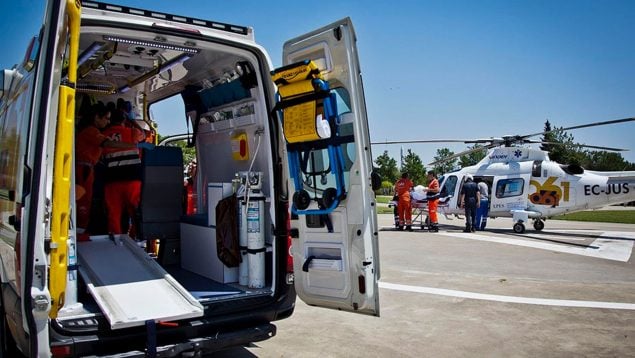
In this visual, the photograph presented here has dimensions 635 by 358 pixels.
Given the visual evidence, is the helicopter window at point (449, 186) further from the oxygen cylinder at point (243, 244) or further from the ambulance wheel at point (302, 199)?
the ambulance wheel at point (302, 199)

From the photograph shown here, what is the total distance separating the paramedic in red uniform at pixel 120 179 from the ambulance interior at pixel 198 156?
298mm

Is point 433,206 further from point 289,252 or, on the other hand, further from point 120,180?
point 289,252

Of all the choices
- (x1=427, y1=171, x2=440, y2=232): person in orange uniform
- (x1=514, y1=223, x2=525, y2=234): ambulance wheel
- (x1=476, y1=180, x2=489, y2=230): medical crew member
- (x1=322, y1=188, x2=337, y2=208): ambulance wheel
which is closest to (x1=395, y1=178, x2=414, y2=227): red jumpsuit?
(x1=427, y1=171, x2=440, y2=232): person in orange uniform

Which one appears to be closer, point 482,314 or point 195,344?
point 195,344

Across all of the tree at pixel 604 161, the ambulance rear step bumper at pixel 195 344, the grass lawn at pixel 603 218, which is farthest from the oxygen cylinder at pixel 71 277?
the tree at pixel 604 161

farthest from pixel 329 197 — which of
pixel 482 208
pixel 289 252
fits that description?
pixel 482 208

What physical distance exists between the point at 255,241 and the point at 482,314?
2.81 metres

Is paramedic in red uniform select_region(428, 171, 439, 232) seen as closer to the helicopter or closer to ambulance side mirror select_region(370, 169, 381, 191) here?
the helicopter

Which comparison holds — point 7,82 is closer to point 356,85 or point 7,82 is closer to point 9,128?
point 9,128

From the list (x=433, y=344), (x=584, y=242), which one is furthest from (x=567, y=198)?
(x=433, y=344)

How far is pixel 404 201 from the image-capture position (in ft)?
47.3

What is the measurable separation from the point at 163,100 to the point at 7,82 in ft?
10.9

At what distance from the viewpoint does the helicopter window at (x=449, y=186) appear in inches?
623

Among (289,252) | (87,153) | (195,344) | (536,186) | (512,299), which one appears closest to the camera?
(195,344)
